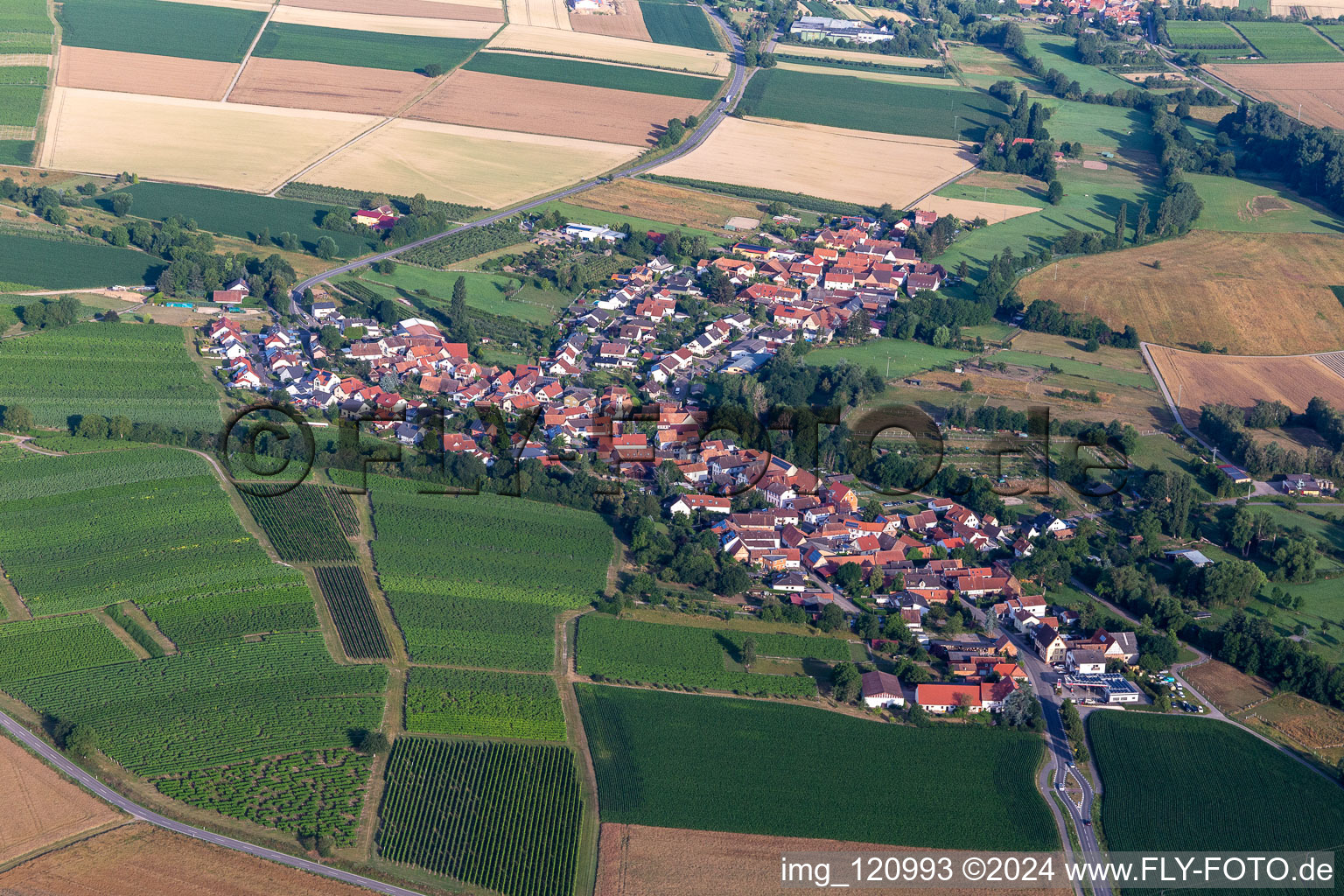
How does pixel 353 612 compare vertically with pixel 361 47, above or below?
below

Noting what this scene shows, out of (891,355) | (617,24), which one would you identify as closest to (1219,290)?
(891,355)

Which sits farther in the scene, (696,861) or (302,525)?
(302,525)

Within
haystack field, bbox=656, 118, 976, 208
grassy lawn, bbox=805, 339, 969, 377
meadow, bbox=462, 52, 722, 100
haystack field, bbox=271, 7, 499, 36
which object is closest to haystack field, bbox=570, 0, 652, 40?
haystack field, bbox=271, 7, 499, 36

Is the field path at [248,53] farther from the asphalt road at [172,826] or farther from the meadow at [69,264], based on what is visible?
the asphalt road at [172,826]

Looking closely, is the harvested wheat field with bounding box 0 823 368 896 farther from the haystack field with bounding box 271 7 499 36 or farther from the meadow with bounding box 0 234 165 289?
the haystack field with bounding box 271 7 499 36

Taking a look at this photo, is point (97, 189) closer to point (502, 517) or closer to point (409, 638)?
Answer: point (502, 517)

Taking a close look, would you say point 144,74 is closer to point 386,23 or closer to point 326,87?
point 326,87

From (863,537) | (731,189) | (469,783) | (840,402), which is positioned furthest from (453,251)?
(469,783)
